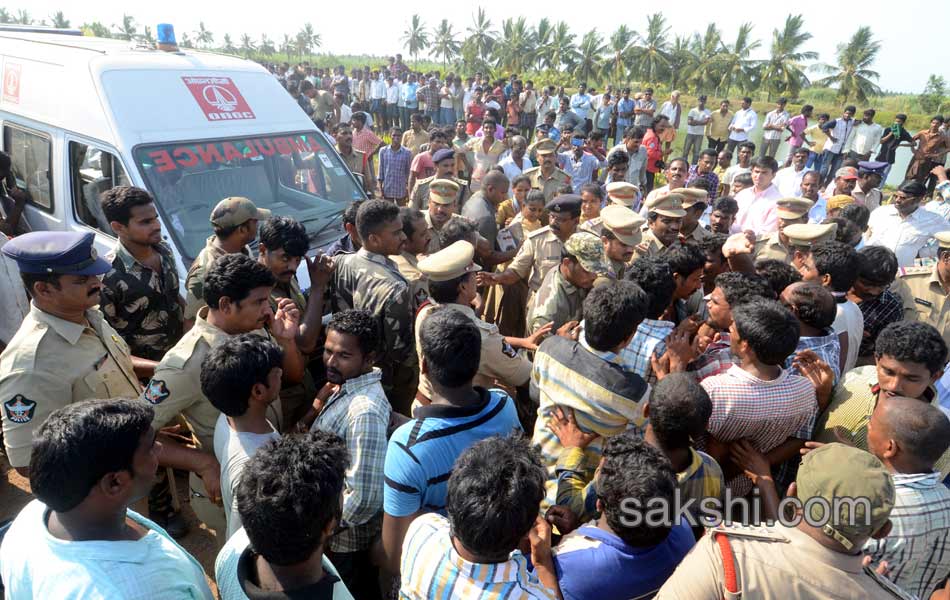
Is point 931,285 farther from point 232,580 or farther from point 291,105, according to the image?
point 291,105

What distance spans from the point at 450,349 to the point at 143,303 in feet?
7.75

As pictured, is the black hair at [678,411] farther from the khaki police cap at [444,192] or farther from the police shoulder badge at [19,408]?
the khaki police cap at [444,192]

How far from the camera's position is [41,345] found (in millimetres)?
2490

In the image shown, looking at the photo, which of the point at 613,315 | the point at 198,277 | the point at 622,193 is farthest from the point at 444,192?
the point at 613,315

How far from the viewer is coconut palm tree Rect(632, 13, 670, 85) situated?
3922 centimetres

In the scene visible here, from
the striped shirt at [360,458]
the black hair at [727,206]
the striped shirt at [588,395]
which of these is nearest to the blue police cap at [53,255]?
the striped shirt at [360,458]

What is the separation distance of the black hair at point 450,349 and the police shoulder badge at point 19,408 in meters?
1.69

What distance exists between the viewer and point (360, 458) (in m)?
2.29

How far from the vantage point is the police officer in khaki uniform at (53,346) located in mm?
2408

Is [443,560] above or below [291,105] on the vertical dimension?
below

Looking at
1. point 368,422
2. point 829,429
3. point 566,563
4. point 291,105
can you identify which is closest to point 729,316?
point 829,429

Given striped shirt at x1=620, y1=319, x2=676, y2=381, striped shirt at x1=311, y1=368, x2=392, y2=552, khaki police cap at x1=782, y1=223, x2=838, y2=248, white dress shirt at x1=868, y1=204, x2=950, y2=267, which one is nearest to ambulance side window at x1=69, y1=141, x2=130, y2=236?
striped shirt at x1=311, y1=368, x2=392, y2=552

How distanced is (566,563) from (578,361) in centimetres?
Result: 88

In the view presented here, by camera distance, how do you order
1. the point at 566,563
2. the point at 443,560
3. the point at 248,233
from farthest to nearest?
1. the point at 248,233
2. the point at 566,563
3. the point at 443,560
